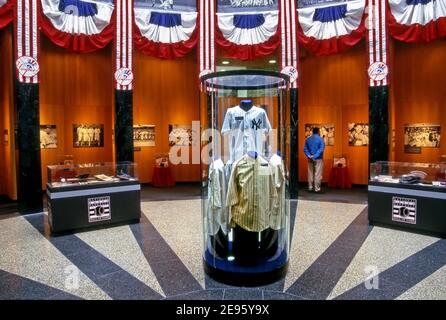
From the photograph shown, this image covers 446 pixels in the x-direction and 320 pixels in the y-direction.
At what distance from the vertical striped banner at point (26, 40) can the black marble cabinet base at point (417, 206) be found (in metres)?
6.94

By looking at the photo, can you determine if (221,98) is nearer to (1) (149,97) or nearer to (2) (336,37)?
(2) (336,37)

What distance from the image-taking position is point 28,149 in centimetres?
697

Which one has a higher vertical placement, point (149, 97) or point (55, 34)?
point (55, 34)

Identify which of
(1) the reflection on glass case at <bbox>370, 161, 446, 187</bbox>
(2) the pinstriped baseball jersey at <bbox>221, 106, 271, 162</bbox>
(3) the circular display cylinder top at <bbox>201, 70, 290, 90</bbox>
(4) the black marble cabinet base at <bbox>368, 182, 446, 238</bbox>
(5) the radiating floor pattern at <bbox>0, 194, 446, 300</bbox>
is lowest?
(5) the radiating floor pattern at <bbox>0, 194, 446, 300</bbox>

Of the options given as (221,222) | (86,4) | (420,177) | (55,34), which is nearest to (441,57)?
(420,177)

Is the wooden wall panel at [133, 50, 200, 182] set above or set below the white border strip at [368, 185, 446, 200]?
above

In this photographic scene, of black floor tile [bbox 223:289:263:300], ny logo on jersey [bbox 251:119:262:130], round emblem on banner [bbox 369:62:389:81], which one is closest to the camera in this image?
black floor tile [bbox 223:289:263:300]

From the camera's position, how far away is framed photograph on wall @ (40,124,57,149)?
373 inches

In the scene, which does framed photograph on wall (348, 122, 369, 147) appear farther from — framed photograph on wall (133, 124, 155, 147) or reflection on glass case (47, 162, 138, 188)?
reflection on glass case (47, 162, 138, 188)

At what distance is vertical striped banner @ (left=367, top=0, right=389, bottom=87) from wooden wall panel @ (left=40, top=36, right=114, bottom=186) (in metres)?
7.00

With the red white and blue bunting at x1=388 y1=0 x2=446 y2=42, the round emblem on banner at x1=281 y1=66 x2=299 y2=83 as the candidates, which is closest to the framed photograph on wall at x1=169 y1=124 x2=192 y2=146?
the round emblem on banner at x1=281 y1=66 x2=299 y2=83

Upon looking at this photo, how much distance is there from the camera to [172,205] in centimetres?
789

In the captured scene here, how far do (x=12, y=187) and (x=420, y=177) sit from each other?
28.8ft
